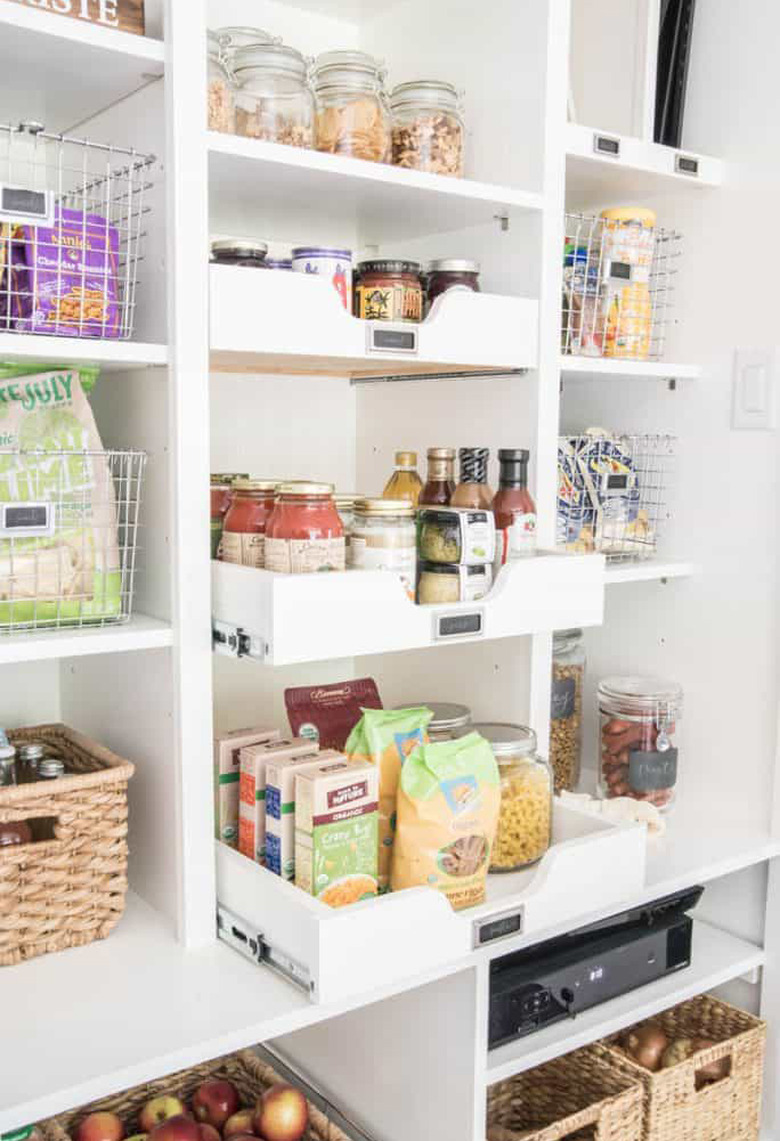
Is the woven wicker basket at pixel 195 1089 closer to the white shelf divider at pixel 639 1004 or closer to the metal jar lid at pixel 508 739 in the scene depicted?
the white shelf divider at pixel 639 1004

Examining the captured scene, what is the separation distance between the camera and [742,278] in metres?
1.97

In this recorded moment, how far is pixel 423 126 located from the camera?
1.69 m

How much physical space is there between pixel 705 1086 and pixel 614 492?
1.05 m

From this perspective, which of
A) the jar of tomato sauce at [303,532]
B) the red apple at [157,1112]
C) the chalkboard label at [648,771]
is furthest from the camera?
the chalkboard label at [648,771]

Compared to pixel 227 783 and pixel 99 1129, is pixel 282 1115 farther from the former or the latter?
pixel 227 783

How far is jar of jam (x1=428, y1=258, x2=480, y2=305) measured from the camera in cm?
172

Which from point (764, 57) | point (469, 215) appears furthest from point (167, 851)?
point (764, 57)

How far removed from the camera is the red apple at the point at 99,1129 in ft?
5.45

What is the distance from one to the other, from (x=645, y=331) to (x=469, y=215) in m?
0.43

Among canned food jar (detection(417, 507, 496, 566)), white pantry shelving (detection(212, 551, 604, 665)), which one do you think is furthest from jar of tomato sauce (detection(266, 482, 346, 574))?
canned food jar (detection(417, 507, 496, 566))

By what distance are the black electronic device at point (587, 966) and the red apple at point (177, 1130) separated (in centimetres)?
45

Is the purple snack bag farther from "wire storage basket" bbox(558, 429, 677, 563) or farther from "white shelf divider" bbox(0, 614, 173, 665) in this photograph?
"wire storage basket" bbox(558, 429, 677, 563)

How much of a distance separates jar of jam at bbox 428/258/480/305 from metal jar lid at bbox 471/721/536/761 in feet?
2.21

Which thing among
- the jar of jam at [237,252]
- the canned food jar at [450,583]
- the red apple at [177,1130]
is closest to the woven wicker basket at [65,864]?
the red apple at [177,1130]
